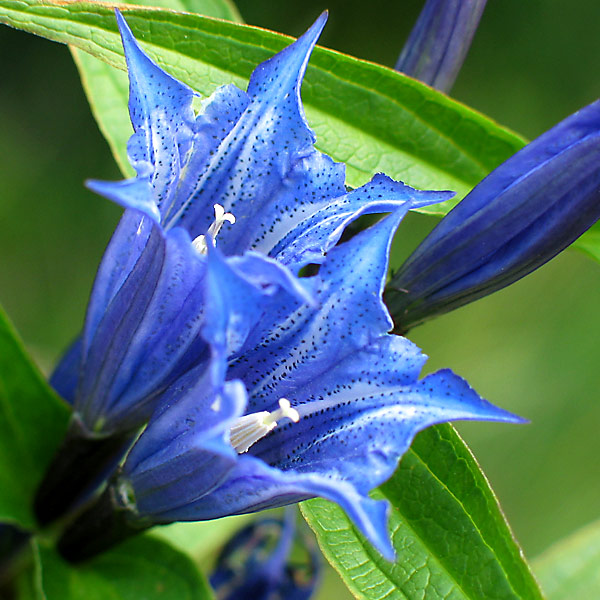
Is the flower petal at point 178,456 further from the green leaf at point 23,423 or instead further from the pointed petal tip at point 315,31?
the pointed petal tip at point 315,31

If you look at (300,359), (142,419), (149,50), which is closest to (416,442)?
(300,359)

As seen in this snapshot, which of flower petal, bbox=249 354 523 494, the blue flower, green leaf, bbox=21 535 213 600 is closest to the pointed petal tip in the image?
the blue flower

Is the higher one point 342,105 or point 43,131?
point 342,105

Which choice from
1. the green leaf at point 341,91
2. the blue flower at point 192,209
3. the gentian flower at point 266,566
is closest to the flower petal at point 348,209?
the blue flower at point 192,209

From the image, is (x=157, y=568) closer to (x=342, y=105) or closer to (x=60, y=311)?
(x=342, y=105)

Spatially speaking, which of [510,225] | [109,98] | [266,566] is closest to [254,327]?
A: [510,225]

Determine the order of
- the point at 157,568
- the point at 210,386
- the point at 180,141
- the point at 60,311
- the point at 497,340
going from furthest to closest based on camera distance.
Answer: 1. the point at 497,340
2. the point at 60,311
3. the point at 157,568
4. the point at 180,141
5. the point at 210,386

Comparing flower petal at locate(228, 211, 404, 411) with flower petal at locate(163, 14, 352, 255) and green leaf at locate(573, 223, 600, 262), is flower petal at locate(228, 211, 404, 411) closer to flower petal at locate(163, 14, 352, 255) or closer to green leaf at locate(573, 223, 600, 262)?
flower petal at locate(163, 14, 352, 255)
